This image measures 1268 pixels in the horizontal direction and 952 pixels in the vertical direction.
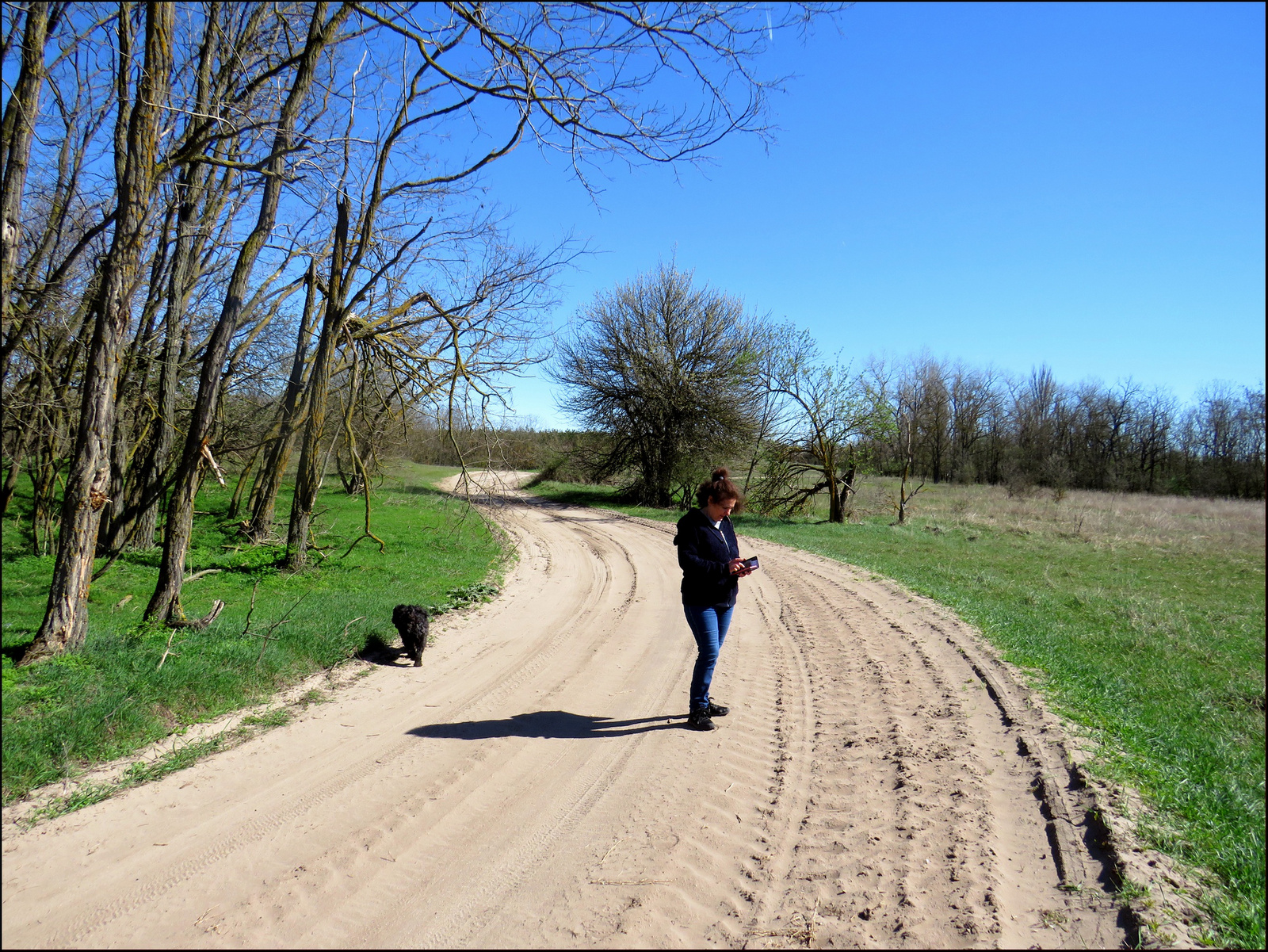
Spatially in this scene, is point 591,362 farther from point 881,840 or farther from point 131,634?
point 881,840

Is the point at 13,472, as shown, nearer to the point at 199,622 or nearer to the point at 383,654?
the point at 199,622

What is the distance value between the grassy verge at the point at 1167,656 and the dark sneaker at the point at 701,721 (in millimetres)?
2610

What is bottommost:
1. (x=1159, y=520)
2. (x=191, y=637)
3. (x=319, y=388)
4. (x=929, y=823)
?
(x=929, y=823)

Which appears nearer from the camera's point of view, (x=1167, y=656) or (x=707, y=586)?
(x=707, y=586)

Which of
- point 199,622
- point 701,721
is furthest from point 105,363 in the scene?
point 701,721

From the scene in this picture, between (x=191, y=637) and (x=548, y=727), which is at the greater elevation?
(x=191, y=637)

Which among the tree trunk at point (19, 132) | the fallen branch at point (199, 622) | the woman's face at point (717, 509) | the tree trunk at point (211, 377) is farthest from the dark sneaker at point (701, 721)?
the tree trunk at point (19, 132)

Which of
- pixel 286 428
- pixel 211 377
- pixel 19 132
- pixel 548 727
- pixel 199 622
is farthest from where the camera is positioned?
pixel 286 428

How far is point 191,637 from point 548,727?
374 centimetres

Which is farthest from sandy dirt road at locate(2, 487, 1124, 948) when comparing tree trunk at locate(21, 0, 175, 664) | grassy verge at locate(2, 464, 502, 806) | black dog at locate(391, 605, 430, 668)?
tree trunk at locate(21, 0, 175, 664)

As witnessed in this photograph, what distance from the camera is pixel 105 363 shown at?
221 inches

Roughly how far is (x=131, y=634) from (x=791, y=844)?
20.0ft

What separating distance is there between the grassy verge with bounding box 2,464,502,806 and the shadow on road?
179 centimetres

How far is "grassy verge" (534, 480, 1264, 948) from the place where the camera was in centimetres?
305
